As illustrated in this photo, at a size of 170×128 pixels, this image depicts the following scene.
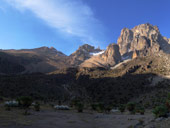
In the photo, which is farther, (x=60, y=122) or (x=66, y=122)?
(x=66, y=122)

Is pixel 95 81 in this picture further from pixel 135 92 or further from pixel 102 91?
pixel 135 92

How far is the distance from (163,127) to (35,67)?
17734 centimetres

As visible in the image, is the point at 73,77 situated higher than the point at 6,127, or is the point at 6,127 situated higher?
the point at 73,77

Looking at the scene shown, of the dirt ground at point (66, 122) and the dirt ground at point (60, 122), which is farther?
the dirt ground at point (60, 122)

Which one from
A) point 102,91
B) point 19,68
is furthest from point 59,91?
point 19,68

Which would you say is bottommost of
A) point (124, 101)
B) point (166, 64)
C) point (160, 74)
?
point (124, 101)

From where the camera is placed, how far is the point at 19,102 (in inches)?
1152

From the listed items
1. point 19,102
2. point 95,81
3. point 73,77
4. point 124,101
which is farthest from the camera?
point 73,77

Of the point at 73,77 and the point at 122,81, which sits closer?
the point at 122,81

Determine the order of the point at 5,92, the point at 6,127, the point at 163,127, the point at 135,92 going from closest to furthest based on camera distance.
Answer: the point at 163,127, the point at 6,127, the point at 5,92, the point at 135,92

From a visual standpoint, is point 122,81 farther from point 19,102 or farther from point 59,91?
point 19,102

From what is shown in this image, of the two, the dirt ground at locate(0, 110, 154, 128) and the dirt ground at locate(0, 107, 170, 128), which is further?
the dirt ground at locate(0, 110, 154, 128)

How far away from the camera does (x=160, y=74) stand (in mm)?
80562

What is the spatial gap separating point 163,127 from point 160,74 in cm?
7739
